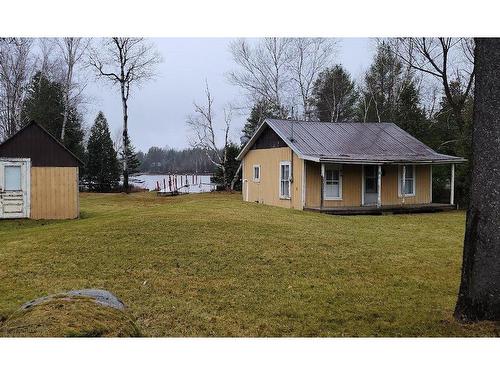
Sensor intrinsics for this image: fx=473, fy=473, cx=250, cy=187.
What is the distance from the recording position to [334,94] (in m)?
26.6

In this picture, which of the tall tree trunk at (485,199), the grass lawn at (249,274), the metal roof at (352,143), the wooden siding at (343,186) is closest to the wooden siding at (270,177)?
the wooden siding at (343,186)

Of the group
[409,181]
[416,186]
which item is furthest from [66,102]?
[416,186]

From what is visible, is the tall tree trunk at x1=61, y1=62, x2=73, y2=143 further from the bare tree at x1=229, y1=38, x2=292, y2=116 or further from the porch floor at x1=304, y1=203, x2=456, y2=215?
the bare tree at x1=229, y1=38, x2=292, y2=116

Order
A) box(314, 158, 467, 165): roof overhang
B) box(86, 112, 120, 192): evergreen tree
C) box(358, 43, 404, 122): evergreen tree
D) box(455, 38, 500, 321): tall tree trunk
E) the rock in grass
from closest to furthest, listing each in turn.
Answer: the rock in grass, box(455, 38, 500, 321): tall tree trunk, box(314, 158, 467, 165): roof overhang, box(86, 112, 120, 192): evergreen tree, box(358, 43, 404, 122): evergreen tree

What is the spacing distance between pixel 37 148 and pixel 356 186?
10.2 metres

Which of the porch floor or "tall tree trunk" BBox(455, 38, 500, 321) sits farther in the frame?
the porch floor

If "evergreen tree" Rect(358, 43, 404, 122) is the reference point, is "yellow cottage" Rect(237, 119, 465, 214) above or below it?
below

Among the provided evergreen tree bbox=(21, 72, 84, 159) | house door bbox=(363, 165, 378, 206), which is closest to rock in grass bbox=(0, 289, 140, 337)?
evergreen tree bbox=(21, 72, 84, 159)

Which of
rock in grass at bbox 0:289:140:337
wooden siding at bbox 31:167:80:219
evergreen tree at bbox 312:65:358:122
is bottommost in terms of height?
rock in grass at bbox 0:289:140:337

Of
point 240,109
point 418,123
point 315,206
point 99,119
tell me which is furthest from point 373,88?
point 99,119

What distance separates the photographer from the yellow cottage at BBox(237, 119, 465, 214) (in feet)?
52.0

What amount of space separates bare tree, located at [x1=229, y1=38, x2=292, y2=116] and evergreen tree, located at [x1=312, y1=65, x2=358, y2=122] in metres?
1.85

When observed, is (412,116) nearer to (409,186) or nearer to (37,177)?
(409,186)

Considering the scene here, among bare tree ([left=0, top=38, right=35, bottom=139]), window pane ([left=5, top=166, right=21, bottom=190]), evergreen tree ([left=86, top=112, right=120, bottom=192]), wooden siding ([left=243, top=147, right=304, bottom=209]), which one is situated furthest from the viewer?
wooden siding ([left=243, top=147, right=304, bottom=209])
